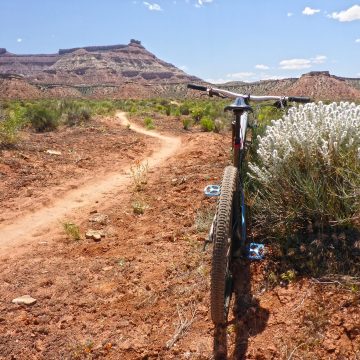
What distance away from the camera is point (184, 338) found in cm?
283

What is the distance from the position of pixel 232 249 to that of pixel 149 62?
178409 millimetres

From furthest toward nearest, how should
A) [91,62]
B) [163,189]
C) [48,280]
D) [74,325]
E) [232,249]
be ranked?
[91,62] → [163,189] → [48,280] → [232,249] → [74,325]

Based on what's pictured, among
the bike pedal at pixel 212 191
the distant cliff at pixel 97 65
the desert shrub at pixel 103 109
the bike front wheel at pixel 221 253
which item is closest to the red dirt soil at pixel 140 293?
the bike front wheel at pixel 221 253

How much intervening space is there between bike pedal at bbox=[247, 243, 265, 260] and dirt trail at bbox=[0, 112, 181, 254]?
295cm

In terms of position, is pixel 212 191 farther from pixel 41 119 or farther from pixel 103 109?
pixel 103 109

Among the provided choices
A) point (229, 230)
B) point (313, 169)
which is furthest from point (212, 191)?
point (313, 169)

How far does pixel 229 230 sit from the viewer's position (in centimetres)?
287

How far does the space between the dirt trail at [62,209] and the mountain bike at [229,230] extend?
288cm

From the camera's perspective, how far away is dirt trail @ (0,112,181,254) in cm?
507

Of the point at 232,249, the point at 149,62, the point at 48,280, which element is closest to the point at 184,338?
the point at 232,249

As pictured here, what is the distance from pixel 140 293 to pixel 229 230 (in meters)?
1.13

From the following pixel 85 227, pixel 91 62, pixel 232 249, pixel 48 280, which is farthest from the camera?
pixel 91 62

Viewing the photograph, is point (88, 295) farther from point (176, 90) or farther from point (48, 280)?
point (176, 90)

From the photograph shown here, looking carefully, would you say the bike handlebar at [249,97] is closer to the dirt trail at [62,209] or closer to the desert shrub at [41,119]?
the dirt trail at [62,209]
